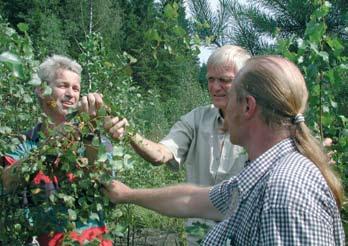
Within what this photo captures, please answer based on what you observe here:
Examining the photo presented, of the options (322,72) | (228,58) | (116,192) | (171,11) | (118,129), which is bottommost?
(116,192)

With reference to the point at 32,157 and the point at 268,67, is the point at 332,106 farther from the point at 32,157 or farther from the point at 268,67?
the point at 32,157

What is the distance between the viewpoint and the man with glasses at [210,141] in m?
2.93

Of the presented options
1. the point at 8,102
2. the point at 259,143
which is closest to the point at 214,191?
the point at 259,143

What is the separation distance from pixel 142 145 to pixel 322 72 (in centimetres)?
85

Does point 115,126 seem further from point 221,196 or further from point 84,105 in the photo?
point 221,196

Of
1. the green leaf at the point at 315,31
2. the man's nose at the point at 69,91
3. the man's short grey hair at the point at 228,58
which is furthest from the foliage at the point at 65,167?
the green leaf at the point at 315,31

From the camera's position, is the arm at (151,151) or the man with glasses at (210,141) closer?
the arm at (151,151)

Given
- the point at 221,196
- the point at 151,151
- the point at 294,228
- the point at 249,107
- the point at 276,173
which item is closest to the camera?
the point at 294,228

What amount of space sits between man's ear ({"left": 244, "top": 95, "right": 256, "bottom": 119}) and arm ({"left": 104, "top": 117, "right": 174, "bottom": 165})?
519mm

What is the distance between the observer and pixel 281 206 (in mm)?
1700

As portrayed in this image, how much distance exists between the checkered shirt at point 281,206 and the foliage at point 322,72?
102cm

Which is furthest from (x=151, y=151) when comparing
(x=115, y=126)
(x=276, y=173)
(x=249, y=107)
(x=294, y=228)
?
(x=294, y=228)

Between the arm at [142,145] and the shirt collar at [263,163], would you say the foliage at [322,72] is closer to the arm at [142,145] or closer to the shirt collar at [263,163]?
the arm at [142,145]

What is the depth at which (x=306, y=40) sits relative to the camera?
2.86m
